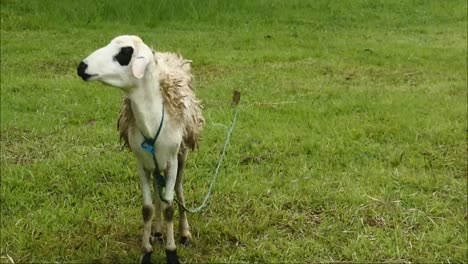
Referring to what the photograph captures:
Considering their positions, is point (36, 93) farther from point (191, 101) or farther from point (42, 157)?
point (191, 101)

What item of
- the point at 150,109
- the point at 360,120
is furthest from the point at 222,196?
the point at 360,120

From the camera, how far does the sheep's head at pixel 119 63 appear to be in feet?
9.92

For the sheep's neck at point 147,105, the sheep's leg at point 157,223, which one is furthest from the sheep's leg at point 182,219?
the sheep's neck at point 147,105

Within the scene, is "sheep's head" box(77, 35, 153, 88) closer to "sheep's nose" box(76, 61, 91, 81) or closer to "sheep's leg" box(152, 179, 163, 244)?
"sheep's nose" box(76, 61, 91, 81)

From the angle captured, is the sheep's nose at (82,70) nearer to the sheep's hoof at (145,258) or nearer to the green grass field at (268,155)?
the sheep's hoof at (145,258)

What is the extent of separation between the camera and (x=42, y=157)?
5703 mm

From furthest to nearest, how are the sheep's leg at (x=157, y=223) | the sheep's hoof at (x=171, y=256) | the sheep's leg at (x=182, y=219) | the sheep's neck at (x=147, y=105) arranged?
the sheep's leg at (x=182, y=219) < the sheep's leg at (x=157, y=223) < the sheep's hoof at (x=171, y=256) < the sheep's neck at (x=147, y=105)

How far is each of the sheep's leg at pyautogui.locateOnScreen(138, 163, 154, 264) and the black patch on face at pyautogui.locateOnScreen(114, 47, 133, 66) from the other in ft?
2.44

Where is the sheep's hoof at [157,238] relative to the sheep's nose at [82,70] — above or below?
below

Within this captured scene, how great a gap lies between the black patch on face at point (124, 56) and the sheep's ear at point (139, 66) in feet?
0.12

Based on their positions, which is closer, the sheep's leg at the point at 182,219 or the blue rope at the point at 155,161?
the blue rope at the point at 155,161

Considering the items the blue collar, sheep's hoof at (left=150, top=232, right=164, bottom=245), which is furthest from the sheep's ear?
sheep's hoof at (left=150, top=232, right=164, bottom=245)

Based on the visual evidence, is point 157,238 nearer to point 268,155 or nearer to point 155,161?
point 155,161

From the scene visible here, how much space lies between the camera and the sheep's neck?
131 inches
